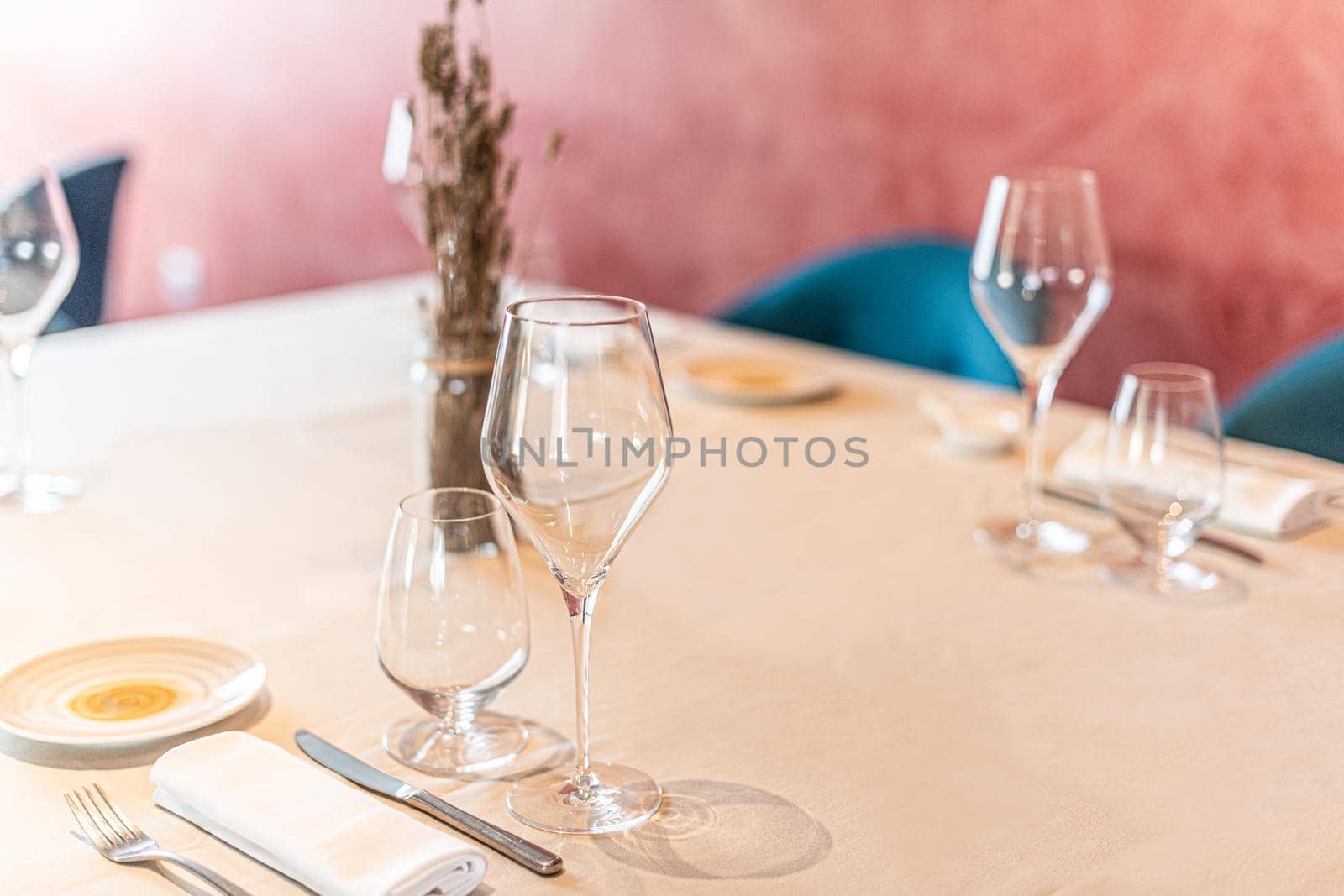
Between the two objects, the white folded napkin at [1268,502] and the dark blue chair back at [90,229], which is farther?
the dark blue chair back at [90,229]

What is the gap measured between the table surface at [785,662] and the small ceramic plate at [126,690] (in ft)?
0.06

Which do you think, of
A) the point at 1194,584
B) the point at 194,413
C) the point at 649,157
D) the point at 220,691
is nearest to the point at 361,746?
the point at 220,691

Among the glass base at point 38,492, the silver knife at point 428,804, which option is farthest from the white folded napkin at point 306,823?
the glass base at point 38,492

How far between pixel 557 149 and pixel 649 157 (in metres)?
1.92

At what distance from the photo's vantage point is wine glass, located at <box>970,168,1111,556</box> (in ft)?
3.92

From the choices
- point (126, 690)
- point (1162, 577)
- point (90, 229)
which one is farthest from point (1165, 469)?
point (90, 229)

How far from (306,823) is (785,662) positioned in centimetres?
38

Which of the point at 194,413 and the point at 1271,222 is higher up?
the point at 1271,222

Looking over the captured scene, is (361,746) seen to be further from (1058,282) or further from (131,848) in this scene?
(1058,282)

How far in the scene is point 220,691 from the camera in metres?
0.92

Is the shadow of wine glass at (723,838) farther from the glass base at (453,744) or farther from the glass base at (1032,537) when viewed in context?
the glass base at (1032,537)

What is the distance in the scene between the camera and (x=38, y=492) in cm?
130

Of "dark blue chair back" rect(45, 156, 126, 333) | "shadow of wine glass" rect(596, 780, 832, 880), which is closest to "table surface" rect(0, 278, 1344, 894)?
"shadow of wine glass" rect(596, 780, 832, 880)

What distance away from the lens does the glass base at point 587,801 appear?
0.78 metres
